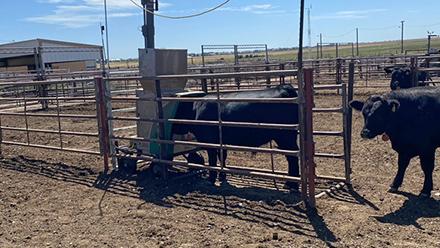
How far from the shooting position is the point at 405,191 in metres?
5.65

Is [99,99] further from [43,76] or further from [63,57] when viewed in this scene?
[63,57]

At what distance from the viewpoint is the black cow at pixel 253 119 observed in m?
5.86

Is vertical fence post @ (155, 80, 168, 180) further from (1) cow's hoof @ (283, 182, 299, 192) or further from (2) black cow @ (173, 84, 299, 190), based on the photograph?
(1) cow's hoof @ (283, 182, 299, 192)

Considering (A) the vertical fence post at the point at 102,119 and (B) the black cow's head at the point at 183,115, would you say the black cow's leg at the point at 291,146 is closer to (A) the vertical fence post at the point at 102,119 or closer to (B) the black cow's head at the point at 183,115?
(B) the black cow's head at the point at 183,115

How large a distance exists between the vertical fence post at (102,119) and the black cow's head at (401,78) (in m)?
8.27

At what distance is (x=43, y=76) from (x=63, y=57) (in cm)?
2319

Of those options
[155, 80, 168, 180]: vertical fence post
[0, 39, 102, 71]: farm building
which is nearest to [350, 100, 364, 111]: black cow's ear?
[155, 80, 168, 180]: vertical fence post

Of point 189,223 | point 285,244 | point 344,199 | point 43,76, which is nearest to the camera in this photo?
point 285,244

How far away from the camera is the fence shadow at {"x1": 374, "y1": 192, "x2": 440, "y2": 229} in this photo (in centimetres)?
473

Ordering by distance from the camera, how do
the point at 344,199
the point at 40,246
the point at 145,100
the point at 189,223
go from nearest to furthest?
the point at 40,246 → the point at 189,223 → the point at 344,199 → the point at 145,100

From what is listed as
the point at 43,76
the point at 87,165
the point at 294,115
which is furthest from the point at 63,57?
the point at 294,115

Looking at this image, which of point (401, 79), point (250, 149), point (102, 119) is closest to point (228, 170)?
point (250, 149)

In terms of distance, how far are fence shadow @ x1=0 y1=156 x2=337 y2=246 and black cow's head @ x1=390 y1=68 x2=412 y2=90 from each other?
302 inches

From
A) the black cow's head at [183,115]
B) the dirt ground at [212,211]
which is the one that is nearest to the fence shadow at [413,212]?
the dirt ground at [212,211]
